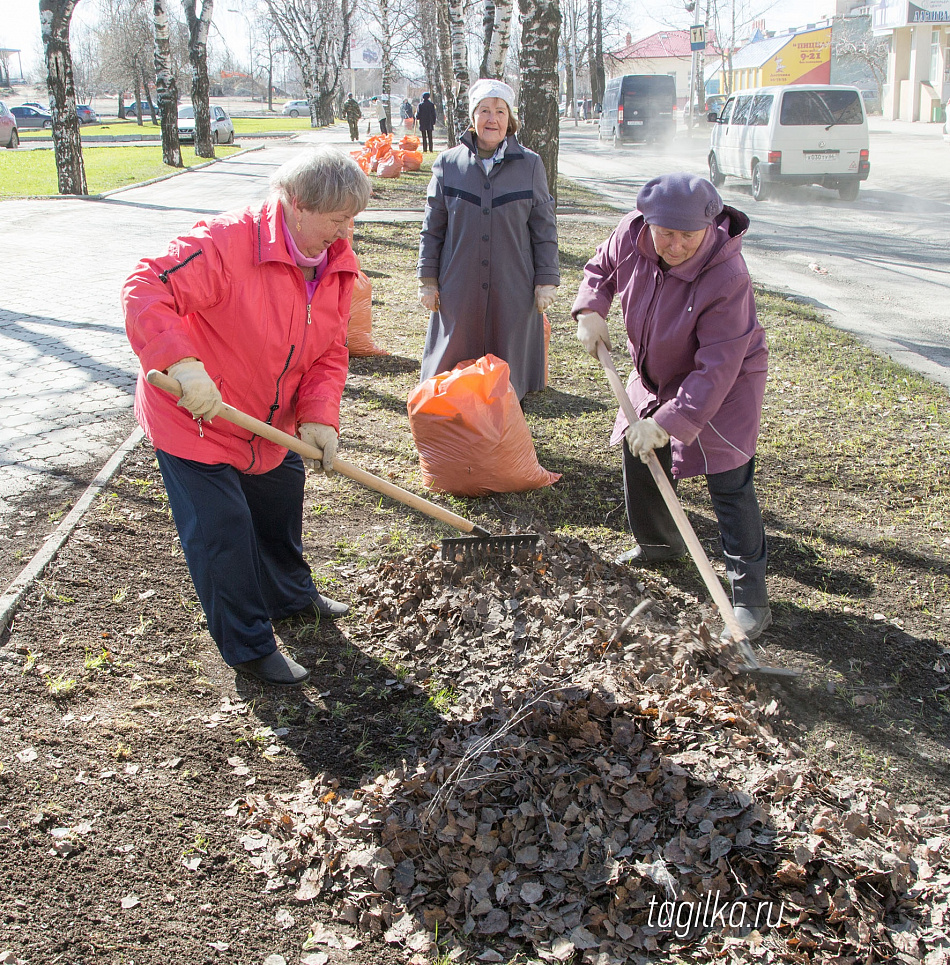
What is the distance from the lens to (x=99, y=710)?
3.08m

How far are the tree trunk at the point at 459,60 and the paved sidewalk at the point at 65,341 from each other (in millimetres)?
3762

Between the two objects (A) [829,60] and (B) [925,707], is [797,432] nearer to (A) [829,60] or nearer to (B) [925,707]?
(B) [925,707]

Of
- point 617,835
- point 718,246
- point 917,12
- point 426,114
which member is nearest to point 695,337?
point 718,246

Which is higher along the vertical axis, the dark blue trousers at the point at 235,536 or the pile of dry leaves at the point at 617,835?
the dark blue trousers at the point at 235,536

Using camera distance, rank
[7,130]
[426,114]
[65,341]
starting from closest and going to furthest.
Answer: [65,341], [426,114], [7,130]

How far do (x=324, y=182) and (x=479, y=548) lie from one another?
69.8 inches

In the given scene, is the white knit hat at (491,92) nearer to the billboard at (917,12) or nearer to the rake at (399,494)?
the rake at (399,494)

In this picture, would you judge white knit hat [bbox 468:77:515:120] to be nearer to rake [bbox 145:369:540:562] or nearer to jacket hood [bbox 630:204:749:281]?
jacket hood [bbox 630:204:749:281]

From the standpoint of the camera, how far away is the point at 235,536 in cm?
298

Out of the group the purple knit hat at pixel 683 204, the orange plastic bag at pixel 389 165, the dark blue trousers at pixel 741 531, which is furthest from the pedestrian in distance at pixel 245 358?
the orange plastic bag at pixel 389 165

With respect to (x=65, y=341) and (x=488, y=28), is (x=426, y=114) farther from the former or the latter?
(x=65, y=341)

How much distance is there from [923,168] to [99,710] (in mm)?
22775

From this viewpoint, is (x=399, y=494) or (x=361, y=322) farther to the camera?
(x=361, y=322)

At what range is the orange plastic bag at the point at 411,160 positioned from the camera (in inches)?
836
